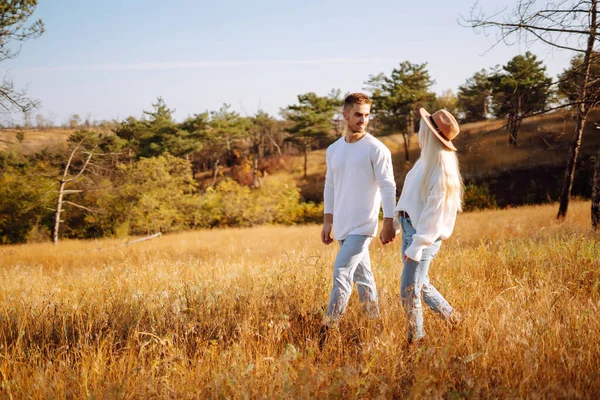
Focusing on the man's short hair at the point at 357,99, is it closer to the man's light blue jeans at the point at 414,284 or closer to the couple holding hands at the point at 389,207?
the couple holding hands at the point at 389,207

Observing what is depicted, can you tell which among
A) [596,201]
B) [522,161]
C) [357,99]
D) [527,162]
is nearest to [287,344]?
[357,99]

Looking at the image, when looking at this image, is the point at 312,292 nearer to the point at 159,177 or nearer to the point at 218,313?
the point at 218,313

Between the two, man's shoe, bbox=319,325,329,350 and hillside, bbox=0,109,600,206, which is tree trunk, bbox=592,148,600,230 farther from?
hillside, bbox=0,109,600,206

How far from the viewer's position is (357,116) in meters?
3.31

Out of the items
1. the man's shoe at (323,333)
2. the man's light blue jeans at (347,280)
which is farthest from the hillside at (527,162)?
the man's shoe at (323,333)

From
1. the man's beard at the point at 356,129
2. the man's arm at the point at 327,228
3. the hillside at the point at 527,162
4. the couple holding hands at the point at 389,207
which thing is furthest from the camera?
the hillside at the point at 527,162

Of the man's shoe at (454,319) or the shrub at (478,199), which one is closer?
the man's shoe at (454,319)

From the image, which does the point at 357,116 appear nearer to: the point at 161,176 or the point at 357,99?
the point at 357,99

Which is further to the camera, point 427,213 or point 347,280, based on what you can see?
point 347,280

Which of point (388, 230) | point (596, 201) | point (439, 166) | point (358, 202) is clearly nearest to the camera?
point (439, 166)

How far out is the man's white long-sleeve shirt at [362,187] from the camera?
3.24 meters

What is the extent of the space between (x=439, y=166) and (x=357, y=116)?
0.83m

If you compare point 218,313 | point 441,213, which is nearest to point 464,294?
point 441,213

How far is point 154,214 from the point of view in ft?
107
